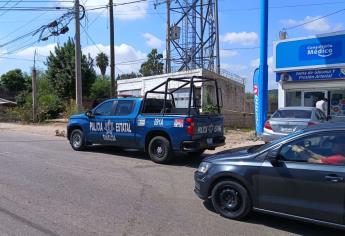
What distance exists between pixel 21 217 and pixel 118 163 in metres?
5.70

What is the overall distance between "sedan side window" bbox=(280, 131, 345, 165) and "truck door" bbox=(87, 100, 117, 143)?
8.20 metres

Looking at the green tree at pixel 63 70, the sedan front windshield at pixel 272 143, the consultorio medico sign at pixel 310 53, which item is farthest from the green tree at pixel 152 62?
the sedan front windshield at pixel 272 143

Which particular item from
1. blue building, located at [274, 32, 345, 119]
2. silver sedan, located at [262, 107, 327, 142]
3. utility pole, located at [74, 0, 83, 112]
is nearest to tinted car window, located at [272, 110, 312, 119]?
silver sedan, located at [262, 107, 327, 142]

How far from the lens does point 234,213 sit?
6.64 m

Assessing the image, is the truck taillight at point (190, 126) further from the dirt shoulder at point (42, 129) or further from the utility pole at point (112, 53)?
the utility pole at point (112, 53)

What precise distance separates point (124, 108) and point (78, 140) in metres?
2.51

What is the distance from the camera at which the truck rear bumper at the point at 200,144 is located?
1159 cm

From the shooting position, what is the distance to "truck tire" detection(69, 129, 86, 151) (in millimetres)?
14570

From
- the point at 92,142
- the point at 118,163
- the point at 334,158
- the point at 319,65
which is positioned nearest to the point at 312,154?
the point at 334,158

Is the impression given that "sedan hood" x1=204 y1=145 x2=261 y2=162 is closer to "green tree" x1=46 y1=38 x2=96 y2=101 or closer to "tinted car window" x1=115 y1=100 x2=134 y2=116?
"tinted car window" x1=115 y1=100 x2=134 y2=116

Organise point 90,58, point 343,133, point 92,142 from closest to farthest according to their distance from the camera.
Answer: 1. point 343,133
2. point 92,142
3. point 90,58

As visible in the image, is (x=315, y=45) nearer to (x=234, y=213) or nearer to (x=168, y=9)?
(x=234, y=213)

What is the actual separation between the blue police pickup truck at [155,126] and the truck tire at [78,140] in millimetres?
33

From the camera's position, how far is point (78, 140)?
48.5ft
